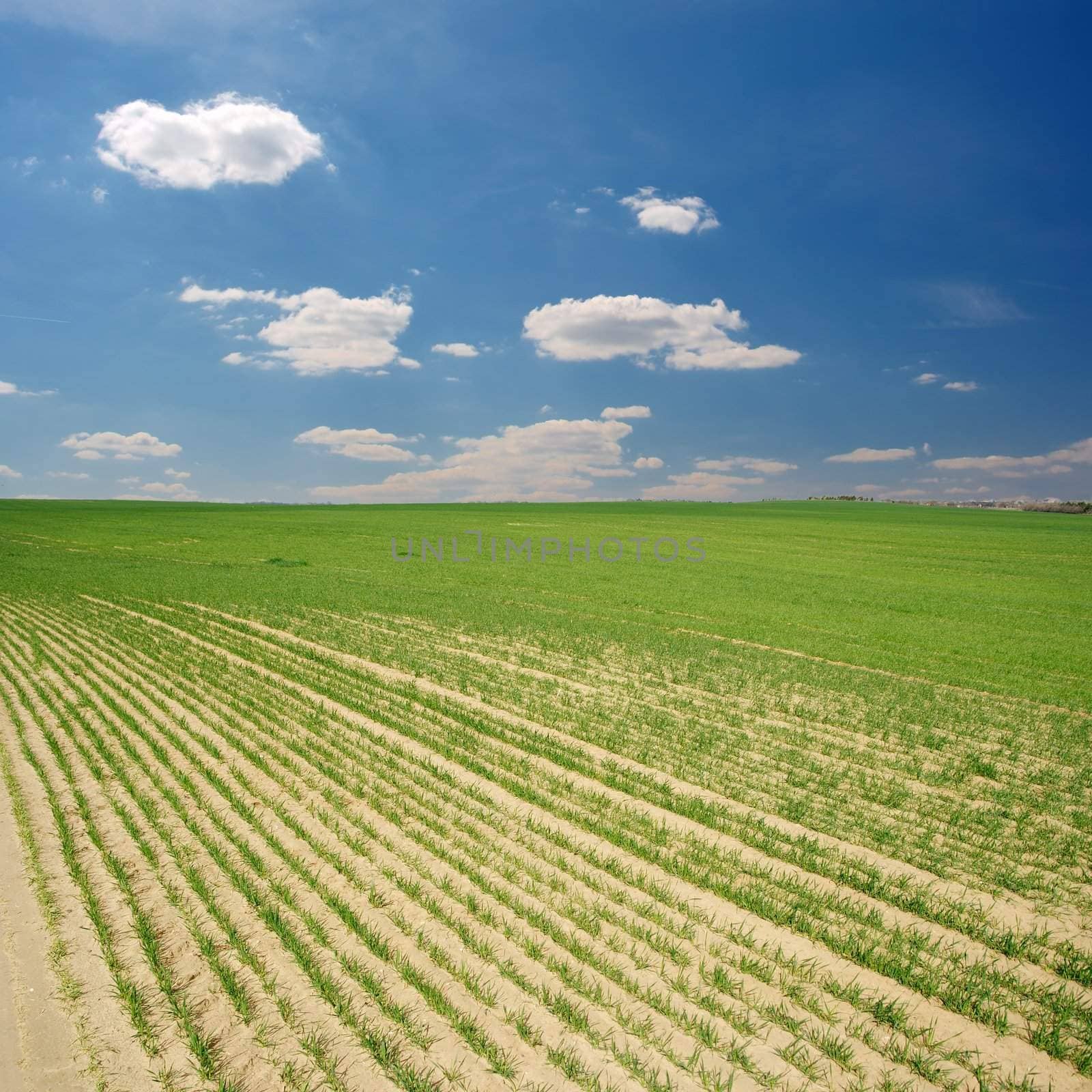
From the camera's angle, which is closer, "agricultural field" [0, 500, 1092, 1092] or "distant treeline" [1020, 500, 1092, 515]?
"agricultural field" [0, 500, 1092, 1092]

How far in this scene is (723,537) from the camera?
5988 centimetres

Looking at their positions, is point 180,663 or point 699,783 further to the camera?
point 180,663

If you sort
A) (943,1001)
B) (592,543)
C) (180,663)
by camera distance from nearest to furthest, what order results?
(943,1001), (180,663), (592,543)

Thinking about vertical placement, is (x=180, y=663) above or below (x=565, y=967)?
above

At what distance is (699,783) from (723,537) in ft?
172

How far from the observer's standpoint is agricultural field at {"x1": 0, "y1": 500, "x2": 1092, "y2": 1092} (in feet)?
17.1

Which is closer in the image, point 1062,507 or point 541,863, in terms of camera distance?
point 541,863

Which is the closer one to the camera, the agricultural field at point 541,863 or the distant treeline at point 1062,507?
the agricultural field at point 541,863

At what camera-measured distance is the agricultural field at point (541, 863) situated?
17.1 feet

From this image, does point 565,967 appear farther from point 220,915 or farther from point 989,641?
point 989,641

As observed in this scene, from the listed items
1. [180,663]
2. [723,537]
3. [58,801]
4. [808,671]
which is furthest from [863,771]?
[723,537]

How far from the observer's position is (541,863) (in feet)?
24.8

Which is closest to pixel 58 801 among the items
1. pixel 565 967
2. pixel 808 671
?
pixel 565 967

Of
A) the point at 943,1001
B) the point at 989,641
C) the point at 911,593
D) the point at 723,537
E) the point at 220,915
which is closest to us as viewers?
the point at 943,1001
